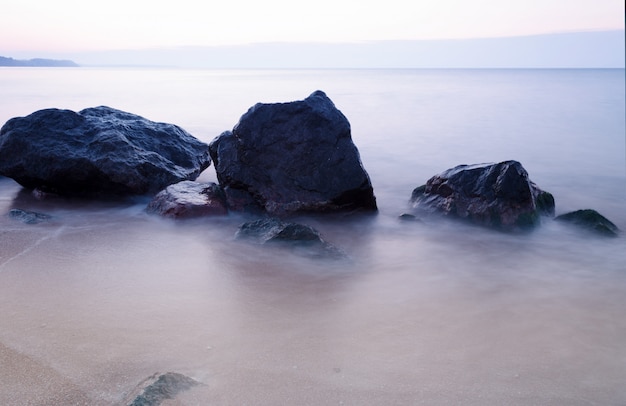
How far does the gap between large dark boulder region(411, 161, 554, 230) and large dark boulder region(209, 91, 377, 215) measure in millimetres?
893

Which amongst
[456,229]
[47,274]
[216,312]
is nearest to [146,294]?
[216,312]

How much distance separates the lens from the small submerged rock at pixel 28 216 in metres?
5.10

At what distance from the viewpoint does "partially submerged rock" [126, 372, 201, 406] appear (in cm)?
231

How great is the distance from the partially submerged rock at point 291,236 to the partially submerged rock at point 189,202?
77 cm

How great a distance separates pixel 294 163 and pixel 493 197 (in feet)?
6.75

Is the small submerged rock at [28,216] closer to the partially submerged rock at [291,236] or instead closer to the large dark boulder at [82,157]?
the large dark boulder at [82,157]

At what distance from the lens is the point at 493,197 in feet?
17.5

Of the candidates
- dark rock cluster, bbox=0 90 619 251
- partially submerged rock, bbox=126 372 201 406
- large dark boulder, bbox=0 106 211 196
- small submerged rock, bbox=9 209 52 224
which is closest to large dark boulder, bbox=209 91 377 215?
dark rock cluster, bbox=0 90 619 251

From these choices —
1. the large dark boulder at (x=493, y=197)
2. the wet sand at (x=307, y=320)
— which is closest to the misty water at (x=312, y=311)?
the wet sand at (x=307, y=320)

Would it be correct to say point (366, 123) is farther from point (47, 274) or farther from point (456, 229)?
point (47, 274)

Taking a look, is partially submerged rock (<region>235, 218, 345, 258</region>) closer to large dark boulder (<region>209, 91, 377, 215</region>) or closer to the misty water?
the misty water

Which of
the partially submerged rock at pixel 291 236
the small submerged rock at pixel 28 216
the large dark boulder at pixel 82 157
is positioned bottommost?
the small submerged rock at pixel 28 216

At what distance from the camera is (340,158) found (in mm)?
5555

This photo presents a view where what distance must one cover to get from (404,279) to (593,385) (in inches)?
62.7
